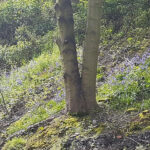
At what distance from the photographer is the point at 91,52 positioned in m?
3.68

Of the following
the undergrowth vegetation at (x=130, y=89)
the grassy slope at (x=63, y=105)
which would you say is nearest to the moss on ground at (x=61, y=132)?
the grassy slope at (x=63, y=105)

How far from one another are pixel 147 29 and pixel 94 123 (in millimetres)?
5077

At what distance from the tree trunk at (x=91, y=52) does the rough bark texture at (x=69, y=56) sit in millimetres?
107

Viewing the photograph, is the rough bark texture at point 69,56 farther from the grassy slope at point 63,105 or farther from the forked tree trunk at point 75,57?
the grassy slope at point 63,105

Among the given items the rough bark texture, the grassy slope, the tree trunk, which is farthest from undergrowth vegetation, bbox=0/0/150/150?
the tree trunk

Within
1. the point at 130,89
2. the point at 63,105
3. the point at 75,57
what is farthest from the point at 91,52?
the point at 63,105

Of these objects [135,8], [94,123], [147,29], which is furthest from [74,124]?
[135,8]

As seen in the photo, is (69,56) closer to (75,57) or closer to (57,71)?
(75,57)

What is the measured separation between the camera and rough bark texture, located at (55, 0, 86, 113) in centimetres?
366

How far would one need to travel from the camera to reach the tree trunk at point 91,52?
351 cm

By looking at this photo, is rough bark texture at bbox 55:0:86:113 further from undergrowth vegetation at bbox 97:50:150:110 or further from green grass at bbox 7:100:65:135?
green grass at bbox 7:100:65:135

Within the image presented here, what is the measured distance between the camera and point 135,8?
9.09 metres

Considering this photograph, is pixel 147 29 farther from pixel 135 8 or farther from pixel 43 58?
pixel 43 58

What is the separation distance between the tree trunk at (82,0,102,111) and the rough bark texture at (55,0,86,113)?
11 centimetres
